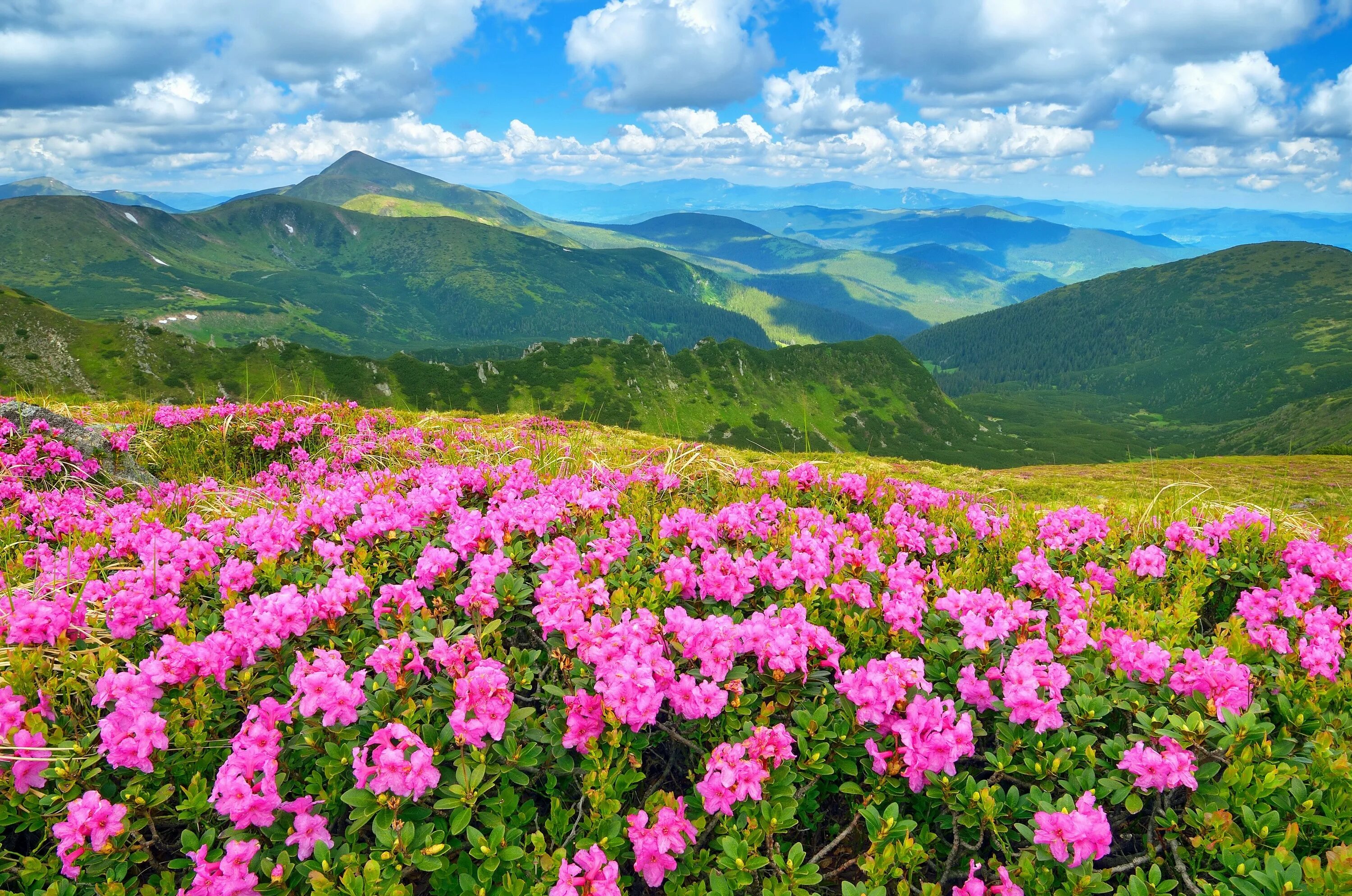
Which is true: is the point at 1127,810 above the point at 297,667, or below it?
below

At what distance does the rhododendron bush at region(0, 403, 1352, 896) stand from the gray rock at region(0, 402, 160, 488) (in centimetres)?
610

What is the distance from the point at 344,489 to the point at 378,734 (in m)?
4.41

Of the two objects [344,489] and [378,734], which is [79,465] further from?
[378,734]

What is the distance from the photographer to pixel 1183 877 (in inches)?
125

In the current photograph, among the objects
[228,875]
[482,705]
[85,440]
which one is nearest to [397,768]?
[482,705]

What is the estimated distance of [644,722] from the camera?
137 inches

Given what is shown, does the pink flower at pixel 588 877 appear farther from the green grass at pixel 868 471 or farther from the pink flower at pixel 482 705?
the green grass at pixel 868 471

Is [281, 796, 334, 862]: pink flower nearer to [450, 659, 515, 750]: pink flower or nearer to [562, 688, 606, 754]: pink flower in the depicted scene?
[450, 659, 515, 750]: pink flower

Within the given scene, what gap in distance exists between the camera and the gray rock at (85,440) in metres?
10.6

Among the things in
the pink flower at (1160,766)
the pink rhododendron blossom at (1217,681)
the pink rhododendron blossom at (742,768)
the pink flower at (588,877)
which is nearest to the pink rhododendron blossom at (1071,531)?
the pink rhododendron blossom at (1217,681)

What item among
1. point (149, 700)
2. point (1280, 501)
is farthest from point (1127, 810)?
point (1280, 501)

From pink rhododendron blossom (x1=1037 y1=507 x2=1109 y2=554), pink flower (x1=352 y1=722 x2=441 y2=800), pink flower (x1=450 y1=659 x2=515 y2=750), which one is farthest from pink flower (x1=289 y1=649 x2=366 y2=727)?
pink rhododendron blossom (x1=1037 y1=507 x2=1109 y2=554)

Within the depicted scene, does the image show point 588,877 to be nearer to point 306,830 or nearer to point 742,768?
point 742,768

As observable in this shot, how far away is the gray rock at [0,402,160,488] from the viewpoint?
34.9ft
